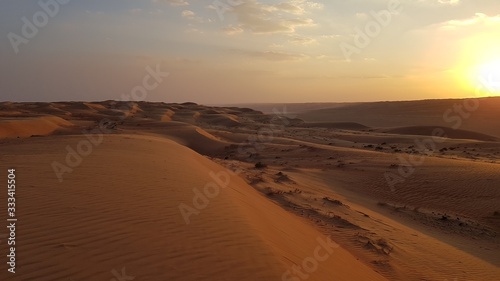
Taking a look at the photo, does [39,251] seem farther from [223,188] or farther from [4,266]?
[223,188]

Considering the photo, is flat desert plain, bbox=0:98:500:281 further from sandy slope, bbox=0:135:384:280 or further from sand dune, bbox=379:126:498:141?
sand dune, bbox=379:126:498:141

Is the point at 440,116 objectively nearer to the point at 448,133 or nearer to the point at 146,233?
the point at 448,133

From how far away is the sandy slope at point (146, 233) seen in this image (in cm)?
443

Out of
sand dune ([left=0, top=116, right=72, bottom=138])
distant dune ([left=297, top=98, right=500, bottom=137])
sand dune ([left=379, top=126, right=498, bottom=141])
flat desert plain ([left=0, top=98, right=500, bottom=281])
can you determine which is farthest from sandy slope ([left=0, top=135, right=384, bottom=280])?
distant dune ([left=297, top=98, right=500, bottom=137])

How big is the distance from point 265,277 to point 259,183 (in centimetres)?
874

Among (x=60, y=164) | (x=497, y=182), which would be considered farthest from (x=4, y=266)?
(x=497, y=182)

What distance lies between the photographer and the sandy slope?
4.43 meters

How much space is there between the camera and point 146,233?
5.43m

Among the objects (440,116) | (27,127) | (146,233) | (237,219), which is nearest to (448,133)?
(440,116)

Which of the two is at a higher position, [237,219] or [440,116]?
[440,116]

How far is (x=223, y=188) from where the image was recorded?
945 centimetres

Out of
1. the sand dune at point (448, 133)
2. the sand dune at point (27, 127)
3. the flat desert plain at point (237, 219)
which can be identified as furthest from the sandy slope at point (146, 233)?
the sand dune at point (448, 133)

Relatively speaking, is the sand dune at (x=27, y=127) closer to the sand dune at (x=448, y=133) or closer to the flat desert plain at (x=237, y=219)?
the flat desert plain at (x=237, y=219)

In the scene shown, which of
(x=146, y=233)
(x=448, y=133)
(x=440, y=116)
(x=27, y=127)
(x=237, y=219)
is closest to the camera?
(x=146, y=233)
